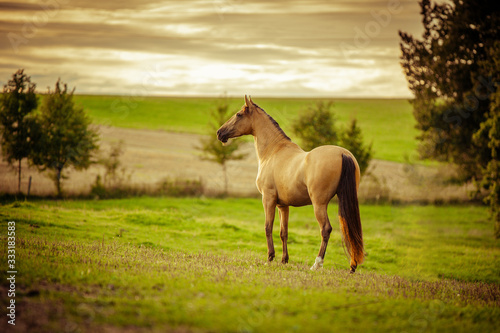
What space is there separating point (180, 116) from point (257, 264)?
8091cm

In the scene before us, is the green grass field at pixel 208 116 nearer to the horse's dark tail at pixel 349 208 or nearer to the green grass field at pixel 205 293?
the green grass field at pixel 205 293

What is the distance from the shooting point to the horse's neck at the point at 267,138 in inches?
470

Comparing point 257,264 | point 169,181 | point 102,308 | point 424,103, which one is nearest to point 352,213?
point 257,264

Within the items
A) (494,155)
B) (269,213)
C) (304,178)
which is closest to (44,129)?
(269,213)

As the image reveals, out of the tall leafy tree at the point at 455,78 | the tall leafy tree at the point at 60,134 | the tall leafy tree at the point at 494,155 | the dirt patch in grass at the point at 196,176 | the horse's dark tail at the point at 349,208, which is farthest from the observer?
the dirt patch in grass at the point at 196,176

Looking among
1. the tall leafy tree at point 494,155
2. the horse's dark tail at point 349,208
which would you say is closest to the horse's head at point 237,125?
the horse's dark tail at point 349,208

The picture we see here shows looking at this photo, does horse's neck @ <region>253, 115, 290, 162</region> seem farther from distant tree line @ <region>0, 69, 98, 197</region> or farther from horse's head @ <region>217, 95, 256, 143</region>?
distant tree line @ <region>0, 69, 98, 197</region>

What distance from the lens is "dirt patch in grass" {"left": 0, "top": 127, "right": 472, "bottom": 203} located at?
31.4 meters

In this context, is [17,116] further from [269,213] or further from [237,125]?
[269,213]

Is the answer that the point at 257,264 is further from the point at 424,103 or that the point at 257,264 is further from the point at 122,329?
the point at 424,103

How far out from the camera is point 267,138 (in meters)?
12.1

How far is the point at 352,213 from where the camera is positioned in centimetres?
982

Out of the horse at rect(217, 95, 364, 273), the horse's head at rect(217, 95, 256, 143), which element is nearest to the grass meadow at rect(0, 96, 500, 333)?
the horse at rect(217, 95, 364, 273)

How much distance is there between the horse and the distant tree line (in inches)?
781
